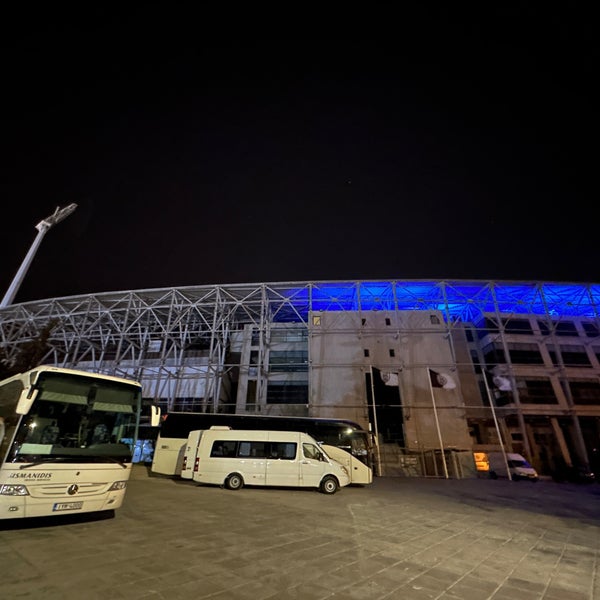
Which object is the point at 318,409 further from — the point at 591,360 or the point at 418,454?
the point at 591,360

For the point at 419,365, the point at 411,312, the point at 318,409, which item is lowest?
the point at 318,409

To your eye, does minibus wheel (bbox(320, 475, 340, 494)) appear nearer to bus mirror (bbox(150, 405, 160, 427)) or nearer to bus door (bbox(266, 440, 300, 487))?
bus door (bbox(266, 440, 300, 487))

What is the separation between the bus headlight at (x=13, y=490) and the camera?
4.47 meters

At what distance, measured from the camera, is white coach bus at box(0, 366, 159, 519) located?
15.2 ft

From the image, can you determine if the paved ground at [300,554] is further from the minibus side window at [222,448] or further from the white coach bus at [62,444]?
the minibus side window at [222,448]

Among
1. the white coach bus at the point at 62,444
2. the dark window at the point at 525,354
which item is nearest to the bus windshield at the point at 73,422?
the white coach bus at the point at 62,444

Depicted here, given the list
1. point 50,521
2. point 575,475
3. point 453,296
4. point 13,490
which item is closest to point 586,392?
point 575,475

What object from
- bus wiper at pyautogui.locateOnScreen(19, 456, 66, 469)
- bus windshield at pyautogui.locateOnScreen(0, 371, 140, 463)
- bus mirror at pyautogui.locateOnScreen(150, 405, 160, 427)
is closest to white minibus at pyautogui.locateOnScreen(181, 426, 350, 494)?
bus mirror at pyautogui.locateOnScreen(150, 405, 160, 427)

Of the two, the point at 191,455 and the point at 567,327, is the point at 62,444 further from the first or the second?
the point at 567,327

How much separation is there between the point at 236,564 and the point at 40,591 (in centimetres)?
195

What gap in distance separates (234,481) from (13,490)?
716cm

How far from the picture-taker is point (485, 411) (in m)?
22.5

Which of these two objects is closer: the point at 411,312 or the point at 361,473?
the point at 361,473

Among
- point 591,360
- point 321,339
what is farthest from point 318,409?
point 591,360
